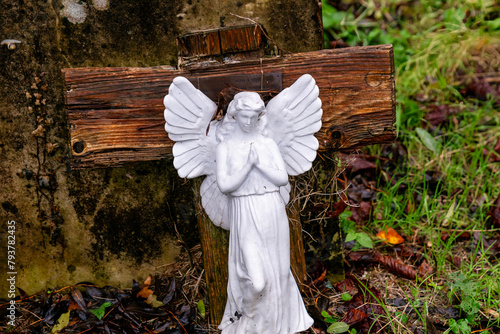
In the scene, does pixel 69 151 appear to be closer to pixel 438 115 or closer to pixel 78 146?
pixel 78 146

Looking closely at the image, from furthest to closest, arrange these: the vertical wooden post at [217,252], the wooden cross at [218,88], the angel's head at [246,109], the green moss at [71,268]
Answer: the green moss at [71,268], the vertical wooden post at [217,252], the wooden cross at [218,88], the angel's head at [246,109]

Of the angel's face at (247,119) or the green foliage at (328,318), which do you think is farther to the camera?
the green foliage at (328,318)

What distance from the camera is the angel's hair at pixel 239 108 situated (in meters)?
Answer: 1.71

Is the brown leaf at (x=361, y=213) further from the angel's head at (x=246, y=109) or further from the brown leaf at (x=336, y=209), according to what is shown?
the angel's head at (x=246, y=109)

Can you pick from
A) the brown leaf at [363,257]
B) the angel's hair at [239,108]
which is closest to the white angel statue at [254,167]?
the angel's hair at [239,108]

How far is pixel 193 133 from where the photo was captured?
1837 mm

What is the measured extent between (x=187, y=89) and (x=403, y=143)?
188cm

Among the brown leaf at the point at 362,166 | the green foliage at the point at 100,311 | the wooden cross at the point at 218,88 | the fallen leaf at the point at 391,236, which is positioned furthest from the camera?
the brown leaf at the point at 362,166

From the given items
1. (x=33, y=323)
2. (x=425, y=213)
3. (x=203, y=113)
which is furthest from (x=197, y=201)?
(x=425, y=213)

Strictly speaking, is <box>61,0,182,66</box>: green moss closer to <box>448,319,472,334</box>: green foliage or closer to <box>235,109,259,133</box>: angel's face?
<box>235,109,259,133</box>: angel's face

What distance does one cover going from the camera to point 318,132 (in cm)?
198

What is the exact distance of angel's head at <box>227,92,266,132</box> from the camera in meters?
1.71

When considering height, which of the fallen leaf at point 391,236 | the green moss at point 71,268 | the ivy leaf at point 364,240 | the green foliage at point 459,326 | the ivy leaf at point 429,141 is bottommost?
the green foliage at point 459,326

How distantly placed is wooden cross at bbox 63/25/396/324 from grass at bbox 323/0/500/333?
0.97 m
